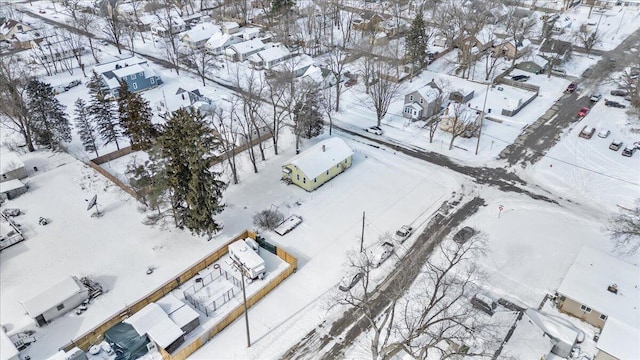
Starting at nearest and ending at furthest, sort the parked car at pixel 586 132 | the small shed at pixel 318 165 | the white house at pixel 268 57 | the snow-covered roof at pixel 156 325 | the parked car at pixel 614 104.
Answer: the snow-covered roof at pixel 156 325
the small shed at pixel 318 165
the parked car at pixel 586 132
the parked car at pixel 614 104
the white house at pixel 268 57

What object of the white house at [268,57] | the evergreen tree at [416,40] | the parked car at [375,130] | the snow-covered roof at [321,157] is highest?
the evergreen tree at [416,40]

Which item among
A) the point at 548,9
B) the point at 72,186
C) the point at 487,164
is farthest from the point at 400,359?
the point at 548,9

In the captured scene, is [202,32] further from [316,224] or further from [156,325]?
[156,325]

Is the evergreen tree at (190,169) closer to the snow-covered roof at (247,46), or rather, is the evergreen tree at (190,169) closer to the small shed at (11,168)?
the small shed at (11,168)

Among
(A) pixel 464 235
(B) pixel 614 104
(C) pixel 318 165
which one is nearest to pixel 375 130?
(C) pixel 318 165

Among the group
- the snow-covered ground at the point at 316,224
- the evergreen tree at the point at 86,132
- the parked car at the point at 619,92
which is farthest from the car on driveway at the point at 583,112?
the evergreen tree at the point at 86,132

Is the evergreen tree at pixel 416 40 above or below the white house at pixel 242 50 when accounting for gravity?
above

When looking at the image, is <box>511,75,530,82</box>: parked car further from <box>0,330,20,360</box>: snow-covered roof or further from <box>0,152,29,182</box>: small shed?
<box>0,330,20,360</box>: snow-covered roof
